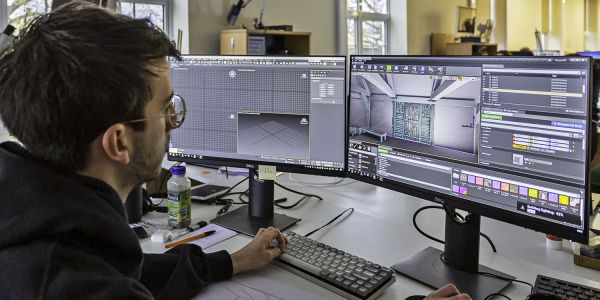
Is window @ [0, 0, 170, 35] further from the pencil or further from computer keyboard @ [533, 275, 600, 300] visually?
computer keyboard @ [533, 275, 600, 300]

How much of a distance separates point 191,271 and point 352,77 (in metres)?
0.65

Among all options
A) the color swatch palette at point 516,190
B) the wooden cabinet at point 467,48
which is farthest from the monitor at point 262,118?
the wooden cabinet at point 467,48

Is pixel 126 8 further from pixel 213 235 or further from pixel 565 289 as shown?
pixel 565 289

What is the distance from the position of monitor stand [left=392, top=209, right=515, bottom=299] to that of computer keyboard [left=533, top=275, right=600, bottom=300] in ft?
0.25

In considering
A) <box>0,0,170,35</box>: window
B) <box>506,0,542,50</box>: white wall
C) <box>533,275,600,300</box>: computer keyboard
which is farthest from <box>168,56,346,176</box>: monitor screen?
<box>506,0,542,50</box>: white wall

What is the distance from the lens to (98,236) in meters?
0.67

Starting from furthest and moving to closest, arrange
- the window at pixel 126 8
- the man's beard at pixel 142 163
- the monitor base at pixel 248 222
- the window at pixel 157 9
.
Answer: the window at pixel 157 9 < the window at pixel 126 8 < the monitor base at pixel 248 222 < the man's beard at pixel 142 163

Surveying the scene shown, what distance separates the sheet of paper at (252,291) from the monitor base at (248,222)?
0.98 feet

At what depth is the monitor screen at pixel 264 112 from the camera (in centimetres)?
140

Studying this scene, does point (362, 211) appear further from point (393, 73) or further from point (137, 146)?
point (137, 146)

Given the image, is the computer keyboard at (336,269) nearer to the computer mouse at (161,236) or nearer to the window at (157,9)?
the computer mouse at (161,236)

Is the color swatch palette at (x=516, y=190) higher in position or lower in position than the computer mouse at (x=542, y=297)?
higher

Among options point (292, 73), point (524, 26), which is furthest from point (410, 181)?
point (524, 26)

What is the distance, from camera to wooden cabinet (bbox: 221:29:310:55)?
373 cm
